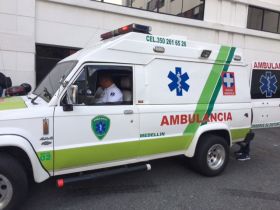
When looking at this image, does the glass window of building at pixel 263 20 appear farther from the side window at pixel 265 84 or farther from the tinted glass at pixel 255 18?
the side window at pixel 265 84

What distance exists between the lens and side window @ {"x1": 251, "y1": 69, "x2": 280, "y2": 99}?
6.89 metres

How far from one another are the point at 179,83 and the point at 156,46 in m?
0.76

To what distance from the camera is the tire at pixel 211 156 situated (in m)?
5.39

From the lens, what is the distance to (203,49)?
17.6 ft

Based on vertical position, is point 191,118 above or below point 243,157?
above

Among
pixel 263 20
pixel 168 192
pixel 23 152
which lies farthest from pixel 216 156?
pixel 263 20

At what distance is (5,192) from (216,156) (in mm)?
3757

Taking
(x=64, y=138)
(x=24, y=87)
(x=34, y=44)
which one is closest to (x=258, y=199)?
(x=64, y=138)

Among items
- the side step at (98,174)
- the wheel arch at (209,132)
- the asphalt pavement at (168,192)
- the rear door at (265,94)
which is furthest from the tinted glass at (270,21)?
the side step at (98,174)

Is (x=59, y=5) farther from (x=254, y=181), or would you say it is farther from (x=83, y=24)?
(x=254, y=181)

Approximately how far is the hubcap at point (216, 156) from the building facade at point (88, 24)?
5430mm

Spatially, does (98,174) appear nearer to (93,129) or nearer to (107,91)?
(93,129)

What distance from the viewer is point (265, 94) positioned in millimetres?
6961

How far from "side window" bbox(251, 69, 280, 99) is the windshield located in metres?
4.43
